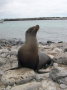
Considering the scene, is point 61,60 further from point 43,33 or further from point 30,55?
point 43,33

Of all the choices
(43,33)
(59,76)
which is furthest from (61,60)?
(43,33)

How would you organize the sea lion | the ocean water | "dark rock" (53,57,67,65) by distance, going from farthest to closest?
1. the ocean water
2. "dark rock" (53,57,67,65)
3. the sea lion

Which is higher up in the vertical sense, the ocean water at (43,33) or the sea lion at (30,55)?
the sea lion at (30,55)

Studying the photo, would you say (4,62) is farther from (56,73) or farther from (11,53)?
(56,73)

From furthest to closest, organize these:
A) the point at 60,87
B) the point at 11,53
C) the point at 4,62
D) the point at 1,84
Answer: the point at 11,53 < the point at 4,62 < the point at 1,84 < the point at 60,87

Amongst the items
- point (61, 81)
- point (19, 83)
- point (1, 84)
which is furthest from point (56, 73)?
point (1, 84)

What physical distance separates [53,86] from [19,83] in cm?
83

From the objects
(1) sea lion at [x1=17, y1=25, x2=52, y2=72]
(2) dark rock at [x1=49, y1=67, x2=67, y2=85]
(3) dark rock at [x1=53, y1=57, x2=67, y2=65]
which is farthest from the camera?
(3) dark rock at [x1=53, y1=57, x2=67, y2=65]

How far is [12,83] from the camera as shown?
5715 mm

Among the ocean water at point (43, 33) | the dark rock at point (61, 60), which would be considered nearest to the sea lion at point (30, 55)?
the dark rock at point (61, 60)

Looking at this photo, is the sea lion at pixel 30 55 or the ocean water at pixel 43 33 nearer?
the sea lion at pixel 30 55

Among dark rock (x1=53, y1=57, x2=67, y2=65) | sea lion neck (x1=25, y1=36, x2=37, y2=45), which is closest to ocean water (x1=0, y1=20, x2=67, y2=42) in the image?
dark rock (x1=53, y1=57, x2=67, y2=65)

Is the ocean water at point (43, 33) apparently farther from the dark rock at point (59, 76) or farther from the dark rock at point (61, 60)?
the dark rock at point (59, 76)

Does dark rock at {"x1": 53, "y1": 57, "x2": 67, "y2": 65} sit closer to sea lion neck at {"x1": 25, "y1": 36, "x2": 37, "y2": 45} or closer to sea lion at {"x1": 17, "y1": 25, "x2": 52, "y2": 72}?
sea lion at {"x1": 17, "y1": 25, "x2": 52, "y2": 72}
